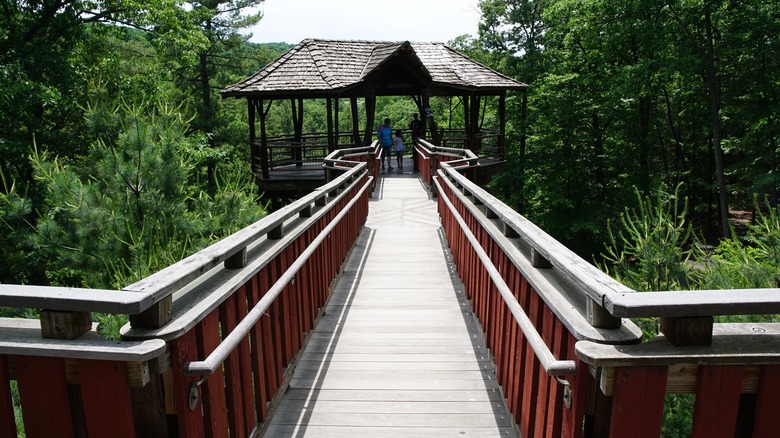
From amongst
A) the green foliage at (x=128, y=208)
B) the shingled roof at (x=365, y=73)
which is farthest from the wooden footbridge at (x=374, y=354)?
the shingled roof at (x=365, y=73)

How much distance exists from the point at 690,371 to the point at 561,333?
0.68 m

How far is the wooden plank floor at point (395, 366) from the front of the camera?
379cm

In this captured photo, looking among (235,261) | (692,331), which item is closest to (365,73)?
(235,261)

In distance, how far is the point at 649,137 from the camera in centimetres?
2891

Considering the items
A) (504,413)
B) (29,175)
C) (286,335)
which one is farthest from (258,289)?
(29,175)

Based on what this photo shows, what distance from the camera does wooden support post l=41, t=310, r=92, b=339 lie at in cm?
220

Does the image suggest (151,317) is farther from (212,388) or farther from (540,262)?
(540,262)

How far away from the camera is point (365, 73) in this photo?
18.6 meters

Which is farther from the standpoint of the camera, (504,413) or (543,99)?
(543,99)

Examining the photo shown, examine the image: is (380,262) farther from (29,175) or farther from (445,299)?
(29,175)

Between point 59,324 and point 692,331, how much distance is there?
2.36m

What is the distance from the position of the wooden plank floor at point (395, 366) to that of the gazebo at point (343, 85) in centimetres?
1113

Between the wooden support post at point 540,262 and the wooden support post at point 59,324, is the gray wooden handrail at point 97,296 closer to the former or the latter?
the wooden support post at point 59,324

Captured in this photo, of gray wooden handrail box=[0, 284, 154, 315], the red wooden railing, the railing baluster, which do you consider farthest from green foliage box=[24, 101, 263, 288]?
gray wooden handrail box=[0, 284, 154, 315]
